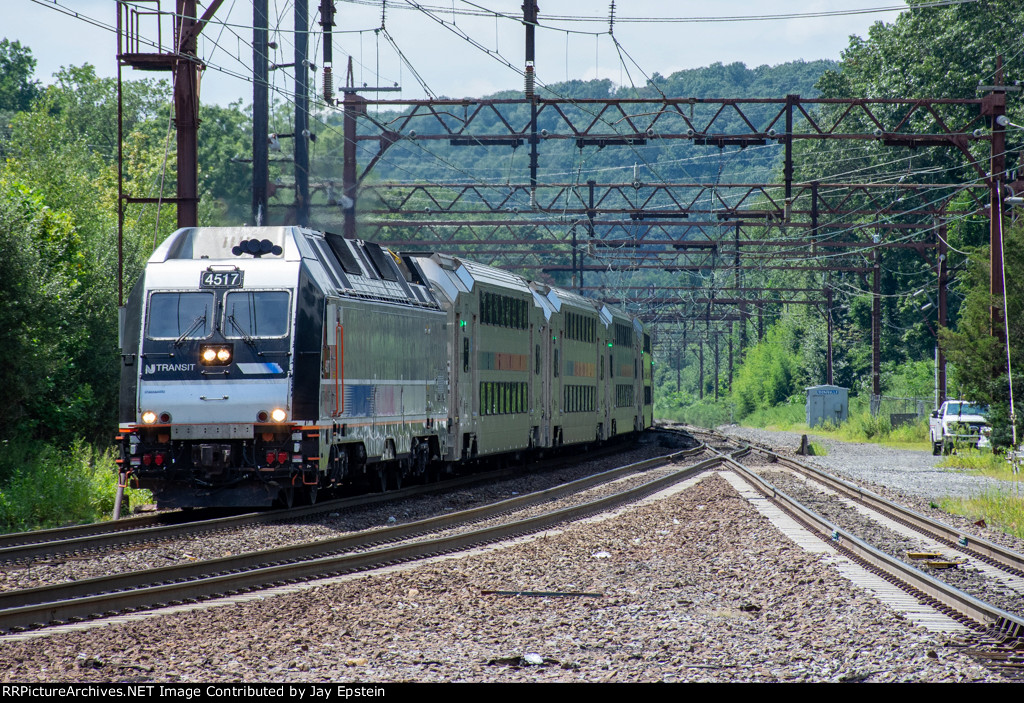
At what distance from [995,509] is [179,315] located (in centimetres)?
1230

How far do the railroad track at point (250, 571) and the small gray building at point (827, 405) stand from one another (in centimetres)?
4544

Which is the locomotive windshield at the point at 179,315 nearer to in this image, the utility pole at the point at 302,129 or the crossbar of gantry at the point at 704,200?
the utility pole at the point at 302,129

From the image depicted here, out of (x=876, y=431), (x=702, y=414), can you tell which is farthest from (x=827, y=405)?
(x=702, y=414)

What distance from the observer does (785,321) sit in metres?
88.6

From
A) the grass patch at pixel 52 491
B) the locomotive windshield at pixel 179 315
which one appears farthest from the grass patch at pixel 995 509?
the grass patch at pixel 52 491

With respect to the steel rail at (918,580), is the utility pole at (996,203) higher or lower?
higher

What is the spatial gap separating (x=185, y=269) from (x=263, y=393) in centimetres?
214

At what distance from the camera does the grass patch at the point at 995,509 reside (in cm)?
1730

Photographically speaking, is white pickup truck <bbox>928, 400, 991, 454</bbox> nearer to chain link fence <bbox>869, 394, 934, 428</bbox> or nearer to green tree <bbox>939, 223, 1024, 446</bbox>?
green tree <bbox>939, 223, 1024, 446</bbox>

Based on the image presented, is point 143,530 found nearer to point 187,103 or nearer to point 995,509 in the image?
point 187,103

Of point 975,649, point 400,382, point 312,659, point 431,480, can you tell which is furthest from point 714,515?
point 312,659

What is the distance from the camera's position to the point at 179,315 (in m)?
16.5

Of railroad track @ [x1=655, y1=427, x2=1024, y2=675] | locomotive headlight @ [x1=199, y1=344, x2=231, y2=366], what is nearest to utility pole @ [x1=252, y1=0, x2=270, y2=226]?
locomotive headlight @ [x1=199, y1=344, x2=231, y2=366]

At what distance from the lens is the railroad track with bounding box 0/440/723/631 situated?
951 cm
